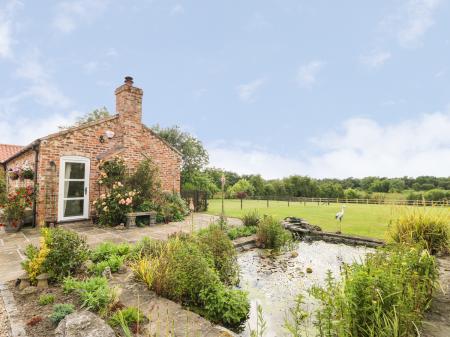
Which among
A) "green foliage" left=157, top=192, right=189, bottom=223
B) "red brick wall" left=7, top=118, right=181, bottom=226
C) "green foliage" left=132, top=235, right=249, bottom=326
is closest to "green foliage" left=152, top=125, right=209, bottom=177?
"red brick wall" left=7, top=118, right=181, bottom=226

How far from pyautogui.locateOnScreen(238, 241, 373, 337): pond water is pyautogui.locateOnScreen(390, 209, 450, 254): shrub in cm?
128

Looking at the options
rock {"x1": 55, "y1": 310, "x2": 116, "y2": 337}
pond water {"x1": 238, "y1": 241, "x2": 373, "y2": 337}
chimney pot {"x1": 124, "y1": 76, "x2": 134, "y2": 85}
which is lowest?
pond water {"x1": 238, "y1": 241, "x2": 373, "y2": 337}

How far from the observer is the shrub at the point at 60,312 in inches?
102

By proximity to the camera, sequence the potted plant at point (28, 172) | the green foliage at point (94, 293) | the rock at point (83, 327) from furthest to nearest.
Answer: the potted plant at point (28, 172) → the green foliage at point (94, 293) → the rock at point (83, 327)

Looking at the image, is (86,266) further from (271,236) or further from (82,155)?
(82,155)

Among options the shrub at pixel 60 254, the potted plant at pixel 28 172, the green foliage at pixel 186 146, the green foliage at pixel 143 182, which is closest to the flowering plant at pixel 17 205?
the potted plant at pixel 28 172

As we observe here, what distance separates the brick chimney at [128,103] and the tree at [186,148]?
13.5 metres

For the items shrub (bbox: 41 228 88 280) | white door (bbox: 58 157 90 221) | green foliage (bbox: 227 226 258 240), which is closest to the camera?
shrub (bbox: 41 228 88 280)

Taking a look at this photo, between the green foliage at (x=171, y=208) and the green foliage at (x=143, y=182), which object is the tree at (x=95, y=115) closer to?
the green foliage at (x=171, y=208)

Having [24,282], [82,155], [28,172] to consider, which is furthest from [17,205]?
[24,282]

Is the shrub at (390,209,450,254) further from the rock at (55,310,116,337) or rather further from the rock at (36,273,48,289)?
the rock at (36,273,48,289)

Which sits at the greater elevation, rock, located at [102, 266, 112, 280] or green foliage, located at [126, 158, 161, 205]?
green foliage, located at [126, 158, 161, 205]

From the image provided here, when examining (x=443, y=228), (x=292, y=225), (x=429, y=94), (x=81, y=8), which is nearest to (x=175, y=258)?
(x=443, y=228)

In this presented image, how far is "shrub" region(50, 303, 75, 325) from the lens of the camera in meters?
2.58
